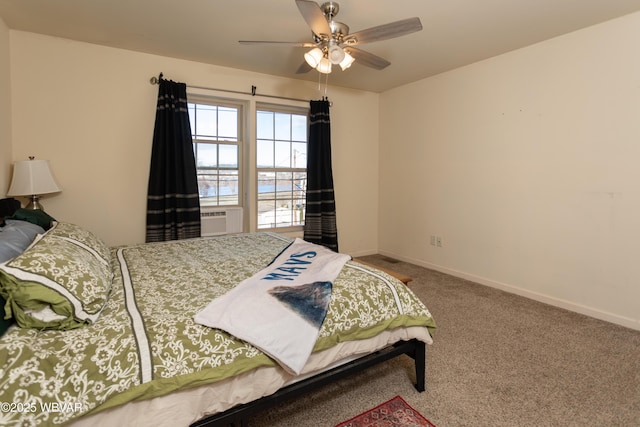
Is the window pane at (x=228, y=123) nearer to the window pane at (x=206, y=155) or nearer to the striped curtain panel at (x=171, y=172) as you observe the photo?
the window pane at (x=206, y=155)

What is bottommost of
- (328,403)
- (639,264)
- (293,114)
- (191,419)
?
(328,403)

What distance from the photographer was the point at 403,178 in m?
4.56

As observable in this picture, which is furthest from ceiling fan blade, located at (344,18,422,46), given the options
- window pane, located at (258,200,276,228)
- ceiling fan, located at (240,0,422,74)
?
window pane, located at (258,200,276,228)

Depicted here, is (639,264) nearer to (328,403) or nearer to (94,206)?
(328,403)

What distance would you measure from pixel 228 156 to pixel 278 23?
172 cm

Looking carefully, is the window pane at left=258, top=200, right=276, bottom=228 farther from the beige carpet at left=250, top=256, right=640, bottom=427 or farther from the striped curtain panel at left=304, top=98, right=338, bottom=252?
the beige carpet at left=250, top=256, right=640, bottom=427

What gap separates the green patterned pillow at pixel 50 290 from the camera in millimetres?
1173

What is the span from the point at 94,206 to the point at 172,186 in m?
0.72

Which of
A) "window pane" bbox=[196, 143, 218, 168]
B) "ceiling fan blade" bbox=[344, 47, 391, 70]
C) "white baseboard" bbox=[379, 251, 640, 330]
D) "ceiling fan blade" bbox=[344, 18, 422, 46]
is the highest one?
"ceiling fan blade" bbox=[344, 47, 391, 70]

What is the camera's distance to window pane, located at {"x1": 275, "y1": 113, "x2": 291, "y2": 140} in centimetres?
423

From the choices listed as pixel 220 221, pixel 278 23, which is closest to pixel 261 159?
pixel 220 221

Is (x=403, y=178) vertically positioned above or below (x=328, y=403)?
above

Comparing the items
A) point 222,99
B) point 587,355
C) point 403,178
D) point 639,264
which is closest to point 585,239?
point 639,264

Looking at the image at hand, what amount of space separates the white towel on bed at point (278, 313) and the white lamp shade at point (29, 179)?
2.16 meters
